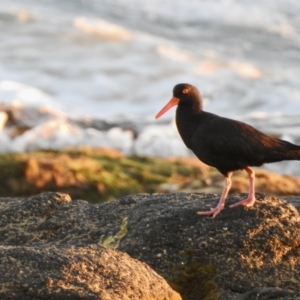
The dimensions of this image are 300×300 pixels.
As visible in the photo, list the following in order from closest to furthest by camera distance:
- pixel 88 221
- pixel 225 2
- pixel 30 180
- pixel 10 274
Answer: pixel 10 274
pixel 88 221
pixel 30 180
pixel 225 2

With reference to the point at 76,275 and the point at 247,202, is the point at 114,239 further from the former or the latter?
the point at 76,275

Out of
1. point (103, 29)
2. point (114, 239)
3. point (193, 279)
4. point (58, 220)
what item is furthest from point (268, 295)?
point (103, 29)

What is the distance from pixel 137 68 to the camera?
18938 mm

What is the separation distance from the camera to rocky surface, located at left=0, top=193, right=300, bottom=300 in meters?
3.58

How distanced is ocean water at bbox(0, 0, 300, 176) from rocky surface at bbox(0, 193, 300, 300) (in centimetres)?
748

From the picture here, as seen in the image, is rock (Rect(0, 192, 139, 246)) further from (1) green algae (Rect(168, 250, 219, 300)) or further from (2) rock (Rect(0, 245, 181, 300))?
(2) rock (Rect(0, 245, 181, 300))

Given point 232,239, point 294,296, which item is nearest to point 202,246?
point 232,239

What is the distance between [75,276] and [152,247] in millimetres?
1006

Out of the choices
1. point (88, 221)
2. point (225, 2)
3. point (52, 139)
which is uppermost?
point (225, 2)

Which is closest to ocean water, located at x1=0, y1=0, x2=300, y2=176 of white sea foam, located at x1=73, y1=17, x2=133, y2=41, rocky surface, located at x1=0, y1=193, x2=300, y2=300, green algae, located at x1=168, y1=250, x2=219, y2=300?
white sea foam, located at x1=73, y1=17, x2=133, y2=41

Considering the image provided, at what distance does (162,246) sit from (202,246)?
23 centimetres

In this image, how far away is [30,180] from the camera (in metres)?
9.48

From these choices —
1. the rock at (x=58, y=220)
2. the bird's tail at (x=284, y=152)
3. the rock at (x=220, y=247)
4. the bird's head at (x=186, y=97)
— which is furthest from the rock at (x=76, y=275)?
the bird's head at (x=186, y=97)

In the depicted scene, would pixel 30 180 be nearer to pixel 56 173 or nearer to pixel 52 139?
pixel 56 173
